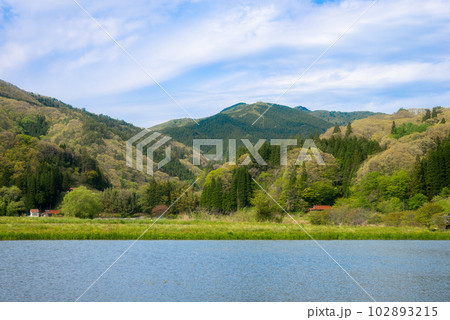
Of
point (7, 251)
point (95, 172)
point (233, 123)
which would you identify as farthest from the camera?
point (233, 123)

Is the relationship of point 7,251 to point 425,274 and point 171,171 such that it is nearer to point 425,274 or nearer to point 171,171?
point 425,274

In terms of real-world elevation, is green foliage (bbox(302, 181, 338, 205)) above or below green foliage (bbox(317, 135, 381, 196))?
below

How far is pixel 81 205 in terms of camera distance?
2552 inches

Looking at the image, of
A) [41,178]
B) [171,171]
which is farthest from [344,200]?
[171,171]

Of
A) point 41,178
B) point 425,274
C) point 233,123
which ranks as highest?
point 233,123

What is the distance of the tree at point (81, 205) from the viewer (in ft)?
207

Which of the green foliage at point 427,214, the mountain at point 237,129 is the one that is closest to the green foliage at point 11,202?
the mountain at point 237,129

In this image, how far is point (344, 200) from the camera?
63.8 metres

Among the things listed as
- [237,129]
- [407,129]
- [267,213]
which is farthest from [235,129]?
[267,213]

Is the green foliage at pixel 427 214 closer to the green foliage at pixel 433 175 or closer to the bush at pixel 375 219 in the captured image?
the bush at pixel 375 219

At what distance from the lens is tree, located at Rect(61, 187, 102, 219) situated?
63219 mm

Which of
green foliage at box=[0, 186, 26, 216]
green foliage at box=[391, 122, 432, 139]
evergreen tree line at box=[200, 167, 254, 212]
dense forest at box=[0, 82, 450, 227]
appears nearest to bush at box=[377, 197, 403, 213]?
dense forest at box=[0, 82, 450, 227]

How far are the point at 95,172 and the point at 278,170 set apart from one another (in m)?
52.2

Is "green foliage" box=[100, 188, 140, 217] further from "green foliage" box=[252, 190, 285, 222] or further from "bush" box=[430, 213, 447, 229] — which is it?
"bush" box=[430, 213, 447, 229]
